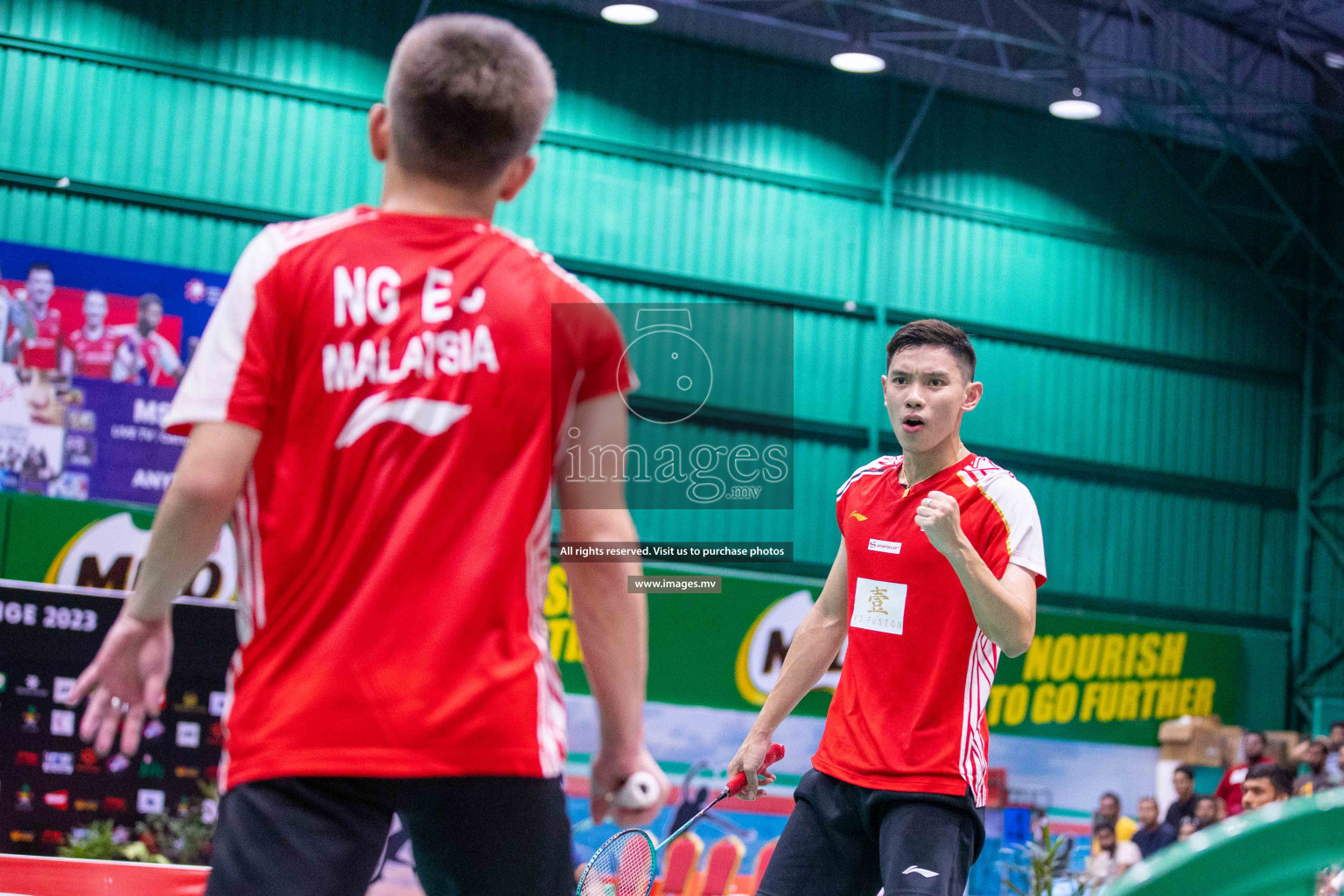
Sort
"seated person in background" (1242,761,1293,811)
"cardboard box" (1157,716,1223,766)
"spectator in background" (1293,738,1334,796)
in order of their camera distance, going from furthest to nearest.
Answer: "cardboard box" (1157,716,1223,766) → "spectator in background" (1293,738,1334,796) → "seated person in background" (1242,761,1293,811)

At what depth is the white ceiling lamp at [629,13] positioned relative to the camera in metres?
15.7

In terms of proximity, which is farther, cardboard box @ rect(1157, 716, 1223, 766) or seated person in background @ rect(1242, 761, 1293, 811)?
cardboard box @ rect(1157, 716, 1223, 766)

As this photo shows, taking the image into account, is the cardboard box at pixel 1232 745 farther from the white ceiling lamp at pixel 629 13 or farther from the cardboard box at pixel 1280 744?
the white ceiling lamp at pixel 629 13

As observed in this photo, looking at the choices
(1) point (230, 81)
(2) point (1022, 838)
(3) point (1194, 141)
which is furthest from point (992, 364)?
(1) point (230, 81)

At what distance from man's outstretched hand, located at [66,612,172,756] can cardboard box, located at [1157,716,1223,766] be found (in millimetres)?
16143

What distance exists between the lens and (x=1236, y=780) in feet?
40.7

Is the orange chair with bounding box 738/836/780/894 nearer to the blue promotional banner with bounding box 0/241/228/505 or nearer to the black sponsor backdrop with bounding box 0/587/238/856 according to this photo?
the black sponsor backdrop with bounding box 0/587/238/856

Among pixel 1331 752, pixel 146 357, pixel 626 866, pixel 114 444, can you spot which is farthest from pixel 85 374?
pixel 1331 752

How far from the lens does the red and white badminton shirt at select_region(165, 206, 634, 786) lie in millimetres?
1878

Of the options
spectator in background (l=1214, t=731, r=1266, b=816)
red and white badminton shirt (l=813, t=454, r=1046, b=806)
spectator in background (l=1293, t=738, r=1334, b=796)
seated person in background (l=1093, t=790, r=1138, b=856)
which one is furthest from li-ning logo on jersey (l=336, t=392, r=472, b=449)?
seated person in background (l=1093, t=790, r=1138, b=856)

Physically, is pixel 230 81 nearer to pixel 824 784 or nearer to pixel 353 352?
pixel 824 784

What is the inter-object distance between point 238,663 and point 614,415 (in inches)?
25.9

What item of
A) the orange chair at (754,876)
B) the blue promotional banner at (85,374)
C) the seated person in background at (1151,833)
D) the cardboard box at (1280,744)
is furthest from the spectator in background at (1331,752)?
the blue promotional banner at (85,374)

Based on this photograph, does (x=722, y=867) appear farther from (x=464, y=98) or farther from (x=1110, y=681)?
(x=464, y=98)
